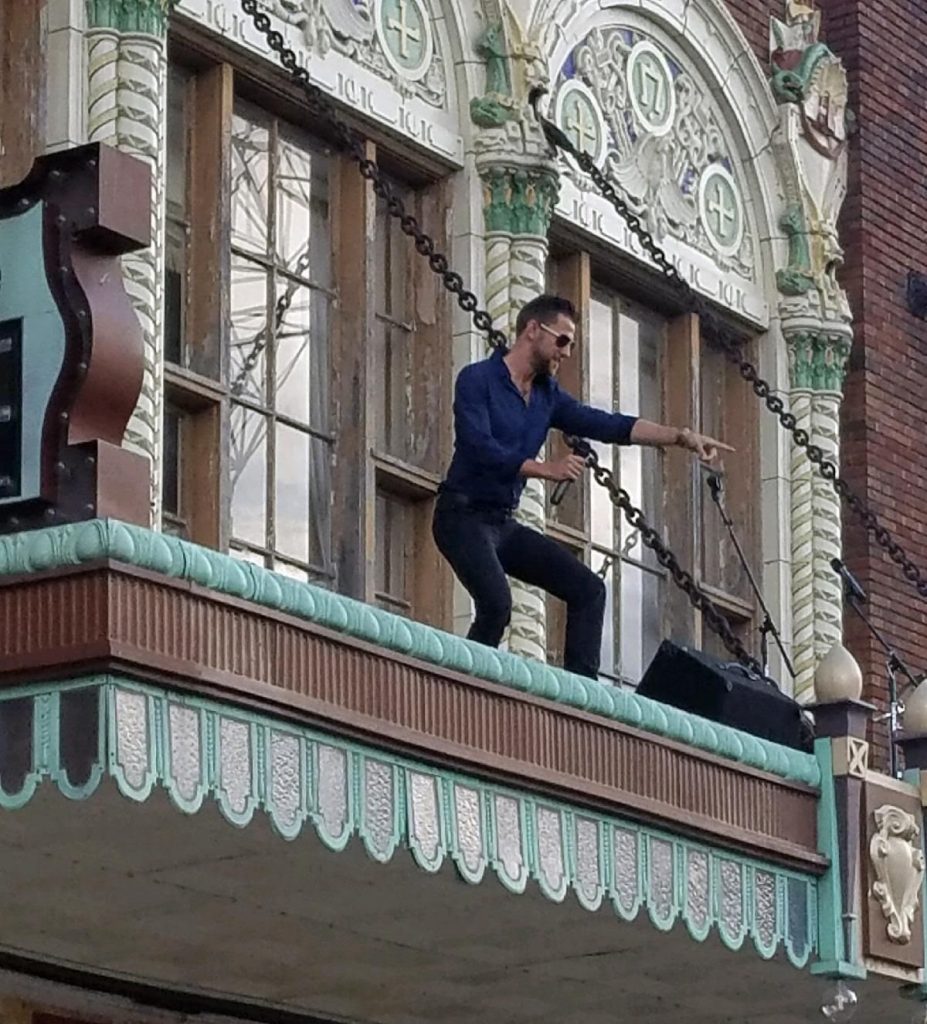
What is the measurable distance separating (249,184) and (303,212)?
1.39ft

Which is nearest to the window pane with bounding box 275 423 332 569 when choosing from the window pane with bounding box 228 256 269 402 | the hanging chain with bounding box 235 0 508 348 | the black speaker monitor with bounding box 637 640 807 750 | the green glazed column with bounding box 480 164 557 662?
the window pane with bounding box 228 256 269 402

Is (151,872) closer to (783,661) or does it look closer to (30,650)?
(30,650)

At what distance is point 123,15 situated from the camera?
1348 cm

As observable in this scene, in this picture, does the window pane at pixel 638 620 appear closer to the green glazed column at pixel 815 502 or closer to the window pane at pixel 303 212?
the green glazed column at pixel 815 502

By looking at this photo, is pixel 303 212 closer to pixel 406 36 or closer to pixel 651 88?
pixel 406 36

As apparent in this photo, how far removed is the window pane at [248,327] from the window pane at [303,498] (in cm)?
30

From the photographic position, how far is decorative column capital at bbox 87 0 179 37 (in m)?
13.5

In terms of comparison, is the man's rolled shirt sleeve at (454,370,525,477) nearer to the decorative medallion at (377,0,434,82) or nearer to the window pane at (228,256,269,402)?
the window pane at (228,256,269,402)

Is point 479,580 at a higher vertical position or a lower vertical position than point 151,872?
higher

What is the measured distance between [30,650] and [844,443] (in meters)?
9.84

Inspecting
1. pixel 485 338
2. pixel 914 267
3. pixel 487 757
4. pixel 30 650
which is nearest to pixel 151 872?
pixel 487 757

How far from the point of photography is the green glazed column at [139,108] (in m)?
13.2

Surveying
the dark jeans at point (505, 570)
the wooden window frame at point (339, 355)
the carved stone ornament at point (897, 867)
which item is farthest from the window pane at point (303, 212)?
the carved stone ornament at point (897, 867)

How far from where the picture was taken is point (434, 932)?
42.0 feet
